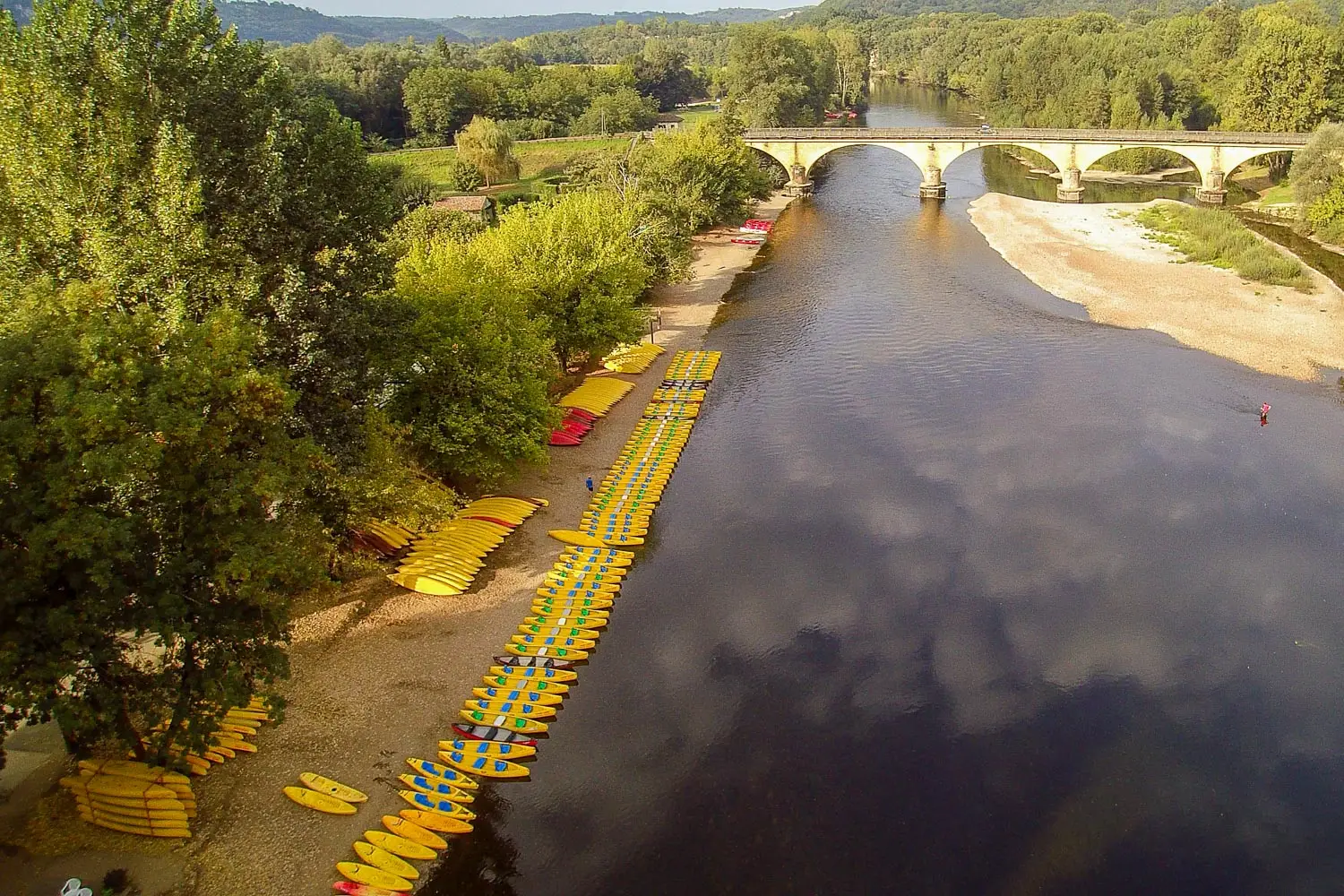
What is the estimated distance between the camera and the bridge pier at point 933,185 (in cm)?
10638

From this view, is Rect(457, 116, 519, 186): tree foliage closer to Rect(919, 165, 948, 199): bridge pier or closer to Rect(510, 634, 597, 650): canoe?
Rect(919, 165, 948, 199): bridge pier

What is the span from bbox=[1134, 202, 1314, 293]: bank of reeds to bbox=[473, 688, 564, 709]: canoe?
2566 inches

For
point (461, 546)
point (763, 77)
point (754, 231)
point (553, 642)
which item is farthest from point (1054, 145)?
point (553, 642)

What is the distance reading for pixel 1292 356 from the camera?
182ft

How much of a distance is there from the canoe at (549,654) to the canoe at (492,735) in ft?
10.9

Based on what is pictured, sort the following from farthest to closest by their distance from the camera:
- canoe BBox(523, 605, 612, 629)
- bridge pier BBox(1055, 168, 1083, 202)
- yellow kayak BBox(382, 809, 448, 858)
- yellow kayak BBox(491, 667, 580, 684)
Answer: bridge pier BBox(1055, 168, 1083, 202) → canoe BBox(523, 605, 612, 629) → yellow kayak BBox(491, 667, 580, 684) → yellow kayak BBox(382, 809, 448, 858)

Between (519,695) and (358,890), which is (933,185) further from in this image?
(358,890)

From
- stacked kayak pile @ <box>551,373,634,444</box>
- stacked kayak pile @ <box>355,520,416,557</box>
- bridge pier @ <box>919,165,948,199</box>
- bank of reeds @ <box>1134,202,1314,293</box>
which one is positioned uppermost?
bridge pier @ <box>919,165,948,199</box>

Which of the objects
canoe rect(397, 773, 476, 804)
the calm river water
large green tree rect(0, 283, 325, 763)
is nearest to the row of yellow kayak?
the calm river water

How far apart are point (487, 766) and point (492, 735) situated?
1414mm

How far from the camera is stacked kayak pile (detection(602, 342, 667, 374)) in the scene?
5741cm

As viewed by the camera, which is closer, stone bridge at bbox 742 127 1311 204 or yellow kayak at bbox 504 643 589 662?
yellow kayak at bbox 504 643 589 662

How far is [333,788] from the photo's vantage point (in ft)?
84.0

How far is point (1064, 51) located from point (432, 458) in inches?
5240
